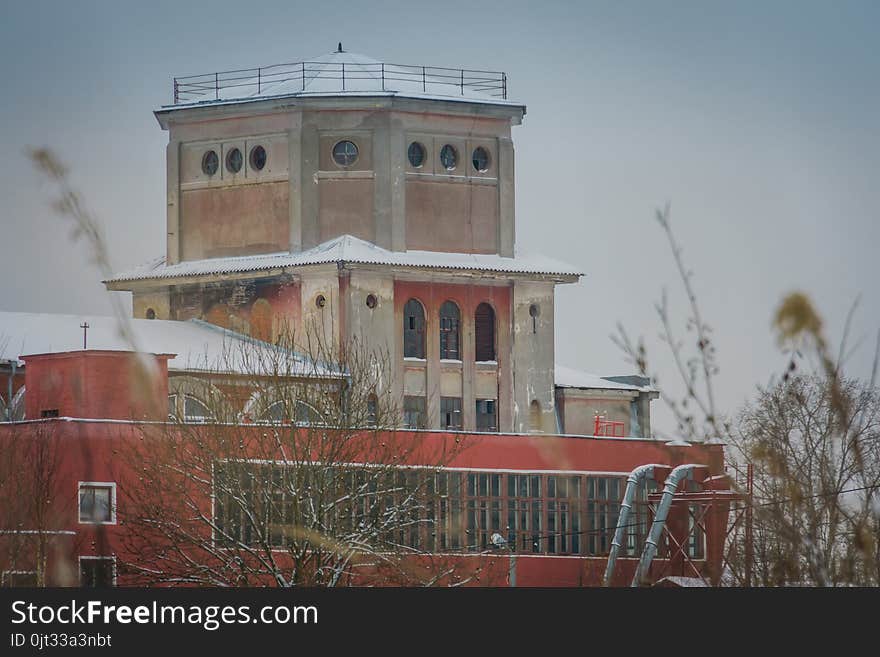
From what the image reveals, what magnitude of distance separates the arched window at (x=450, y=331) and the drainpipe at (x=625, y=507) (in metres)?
8.02

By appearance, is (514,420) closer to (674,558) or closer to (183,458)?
(674,558)

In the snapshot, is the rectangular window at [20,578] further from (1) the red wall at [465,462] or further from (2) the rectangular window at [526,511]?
(2) the rectangular window at [526,511]

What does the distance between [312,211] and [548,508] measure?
37.2ft

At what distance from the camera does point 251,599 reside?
18.9 metres

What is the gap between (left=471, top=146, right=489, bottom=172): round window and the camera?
200ft

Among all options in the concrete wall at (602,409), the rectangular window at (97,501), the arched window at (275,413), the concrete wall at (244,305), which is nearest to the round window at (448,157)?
the concrete wall at (244,305)

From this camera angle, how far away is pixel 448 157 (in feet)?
198

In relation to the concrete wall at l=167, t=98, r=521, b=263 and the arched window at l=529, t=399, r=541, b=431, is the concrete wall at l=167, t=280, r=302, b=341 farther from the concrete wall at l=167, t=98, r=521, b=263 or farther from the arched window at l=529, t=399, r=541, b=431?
the arched window at l=529, t=399, r=541, b=431

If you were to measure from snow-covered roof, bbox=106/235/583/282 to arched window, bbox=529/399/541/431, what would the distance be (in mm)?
3490

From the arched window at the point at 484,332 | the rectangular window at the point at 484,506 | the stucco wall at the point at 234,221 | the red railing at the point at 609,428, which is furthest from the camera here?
the arched window at the point at 484,332

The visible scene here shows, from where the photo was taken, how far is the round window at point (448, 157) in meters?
60.4

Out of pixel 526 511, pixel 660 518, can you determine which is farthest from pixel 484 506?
pixel 660 518

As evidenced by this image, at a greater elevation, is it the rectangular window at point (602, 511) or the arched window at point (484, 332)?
the arched window at point (484, 332)

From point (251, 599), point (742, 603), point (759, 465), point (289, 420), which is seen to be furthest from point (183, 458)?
point (759, 465)
